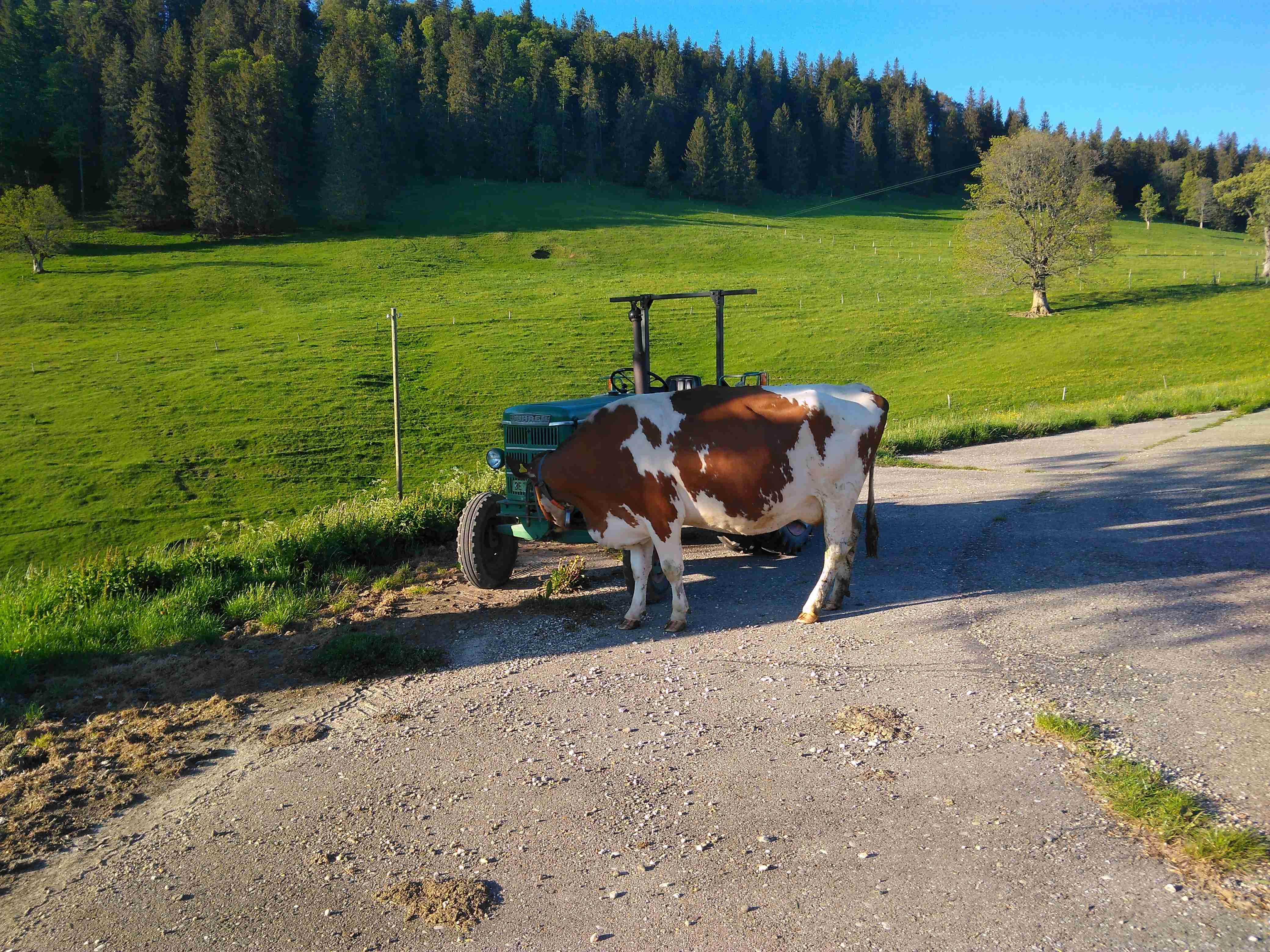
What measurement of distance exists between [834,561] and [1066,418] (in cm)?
2062

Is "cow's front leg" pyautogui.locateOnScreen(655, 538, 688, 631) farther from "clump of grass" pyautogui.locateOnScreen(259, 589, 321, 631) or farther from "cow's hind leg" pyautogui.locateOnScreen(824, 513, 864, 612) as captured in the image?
"clump of grass" pyautogui.locateOnScreen(259, 589, 321, 631)

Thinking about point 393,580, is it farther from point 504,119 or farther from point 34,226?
point 504,119

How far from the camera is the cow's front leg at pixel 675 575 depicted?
8023mm

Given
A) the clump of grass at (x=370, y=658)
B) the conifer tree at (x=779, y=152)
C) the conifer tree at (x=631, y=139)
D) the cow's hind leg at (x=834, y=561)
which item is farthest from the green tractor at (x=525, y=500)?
the conifer tree at (x=779, y=152)

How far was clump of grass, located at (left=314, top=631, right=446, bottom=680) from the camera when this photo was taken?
711cm

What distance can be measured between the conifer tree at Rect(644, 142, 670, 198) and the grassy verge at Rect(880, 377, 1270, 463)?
8697cm

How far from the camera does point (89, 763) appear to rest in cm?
554

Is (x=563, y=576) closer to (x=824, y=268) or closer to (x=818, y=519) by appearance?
(x=818, y=519)

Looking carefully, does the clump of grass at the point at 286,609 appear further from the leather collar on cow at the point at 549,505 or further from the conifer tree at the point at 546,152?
the conifer tree at the point at 546,152

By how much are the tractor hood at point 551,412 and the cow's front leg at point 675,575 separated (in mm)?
1809

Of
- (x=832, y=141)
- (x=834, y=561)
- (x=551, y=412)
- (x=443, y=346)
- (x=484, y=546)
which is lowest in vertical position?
(x=484, y=546)

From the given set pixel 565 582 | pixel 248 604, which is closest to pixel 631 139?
pixel 565 582

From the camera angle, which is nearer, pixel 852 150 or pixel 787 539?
pixel 787 539

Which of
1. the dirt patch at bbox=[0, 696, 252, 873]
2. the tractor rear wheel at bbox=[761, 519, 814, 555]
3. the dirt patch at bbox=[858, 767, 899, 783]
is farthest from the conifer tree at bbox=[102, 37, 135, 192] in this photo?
the dirt patch at bbox=[858, 767, 899, 783]
